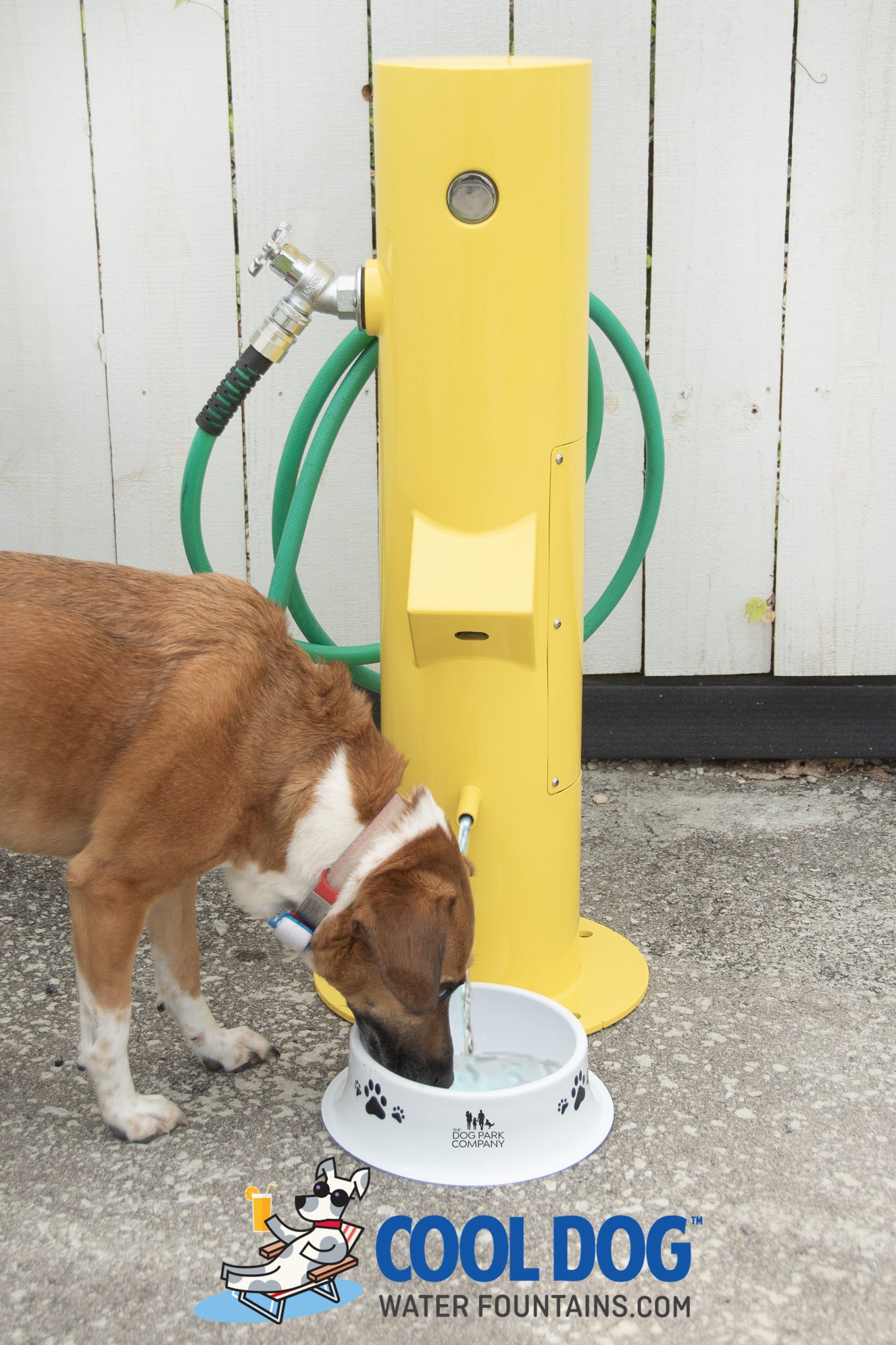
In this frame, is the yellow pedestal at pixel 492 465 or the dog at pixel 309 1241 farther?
the yellow pedestal at pixel 492 465

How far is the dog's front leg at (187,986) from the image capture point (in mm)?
2564

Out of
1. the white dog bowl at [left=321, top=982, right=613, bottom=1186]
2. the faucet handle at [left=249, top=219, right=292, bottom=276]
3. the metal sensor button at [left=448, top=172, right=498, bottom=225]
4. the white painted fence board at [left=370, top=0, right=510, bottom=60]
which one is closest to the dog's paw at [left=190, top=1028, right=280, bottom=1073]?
the white dog bowl at [left=321, top=982, right=613, bottom=1186]

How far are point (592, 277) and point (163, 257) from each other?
→ 1203 mm

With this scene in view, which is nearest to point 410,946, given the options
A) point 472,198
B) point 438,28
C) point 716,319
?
point 472,198

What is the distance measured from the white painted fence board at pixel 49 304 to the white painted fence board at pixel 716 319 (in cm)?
159

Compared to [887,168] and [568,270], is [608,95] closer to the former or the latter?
[887,168]

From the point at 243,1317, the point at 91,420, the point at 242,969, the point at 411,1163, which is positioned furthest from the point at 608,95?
the point at 243,1317

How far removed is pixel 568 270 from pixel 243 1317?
1885 millimetres

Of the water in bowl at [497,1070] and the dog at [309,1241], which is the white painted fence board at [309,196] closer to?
the water in bowl at [497,1070]

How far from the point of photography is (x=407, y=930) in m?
2.09

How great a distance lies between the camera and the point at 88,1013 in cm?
237

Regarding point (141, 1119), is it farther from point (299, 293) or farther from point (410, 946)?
point (299, 293)

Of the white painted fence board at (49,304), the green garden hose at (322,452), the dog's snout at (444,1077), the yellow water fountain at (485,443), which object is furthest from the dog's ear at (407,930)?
the white painted fence board at (49,304)

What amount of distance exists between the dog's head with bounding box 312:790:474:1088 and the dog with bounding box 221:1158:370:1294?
0.69 feet
